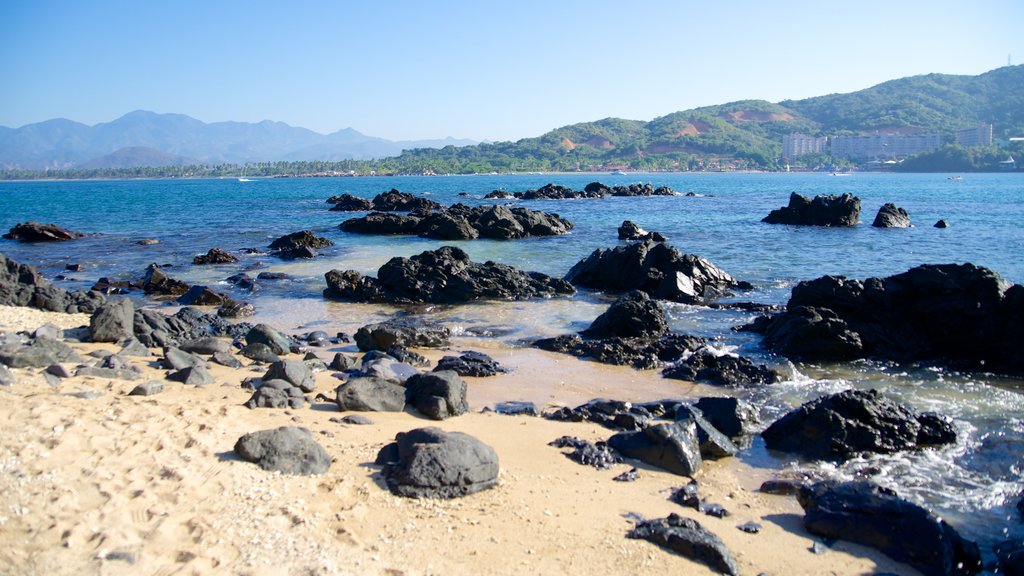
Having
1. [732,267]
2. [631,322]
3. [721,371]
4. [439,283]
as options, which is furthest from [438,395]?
[732,267]

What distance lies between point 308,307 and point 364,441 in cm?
1197

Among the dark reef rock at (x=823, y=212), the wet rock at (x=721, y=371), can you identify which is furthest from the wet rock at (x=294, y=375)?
the dark reef rock at (x=823, y=212)

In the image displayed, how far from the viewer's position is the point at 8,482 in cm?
597

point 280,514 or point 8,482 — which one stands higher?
point 8,482

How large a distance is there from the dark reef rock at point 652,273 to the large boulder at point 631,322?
14.8 ft

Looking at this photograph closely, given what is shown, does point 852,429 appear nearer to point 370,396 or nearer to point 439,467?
point 439,467

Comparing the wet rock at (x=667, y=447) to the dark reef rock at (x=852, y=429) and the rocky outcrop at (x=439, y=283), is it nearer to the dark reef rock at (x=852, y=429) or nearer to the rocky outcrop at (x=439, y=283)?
the dark reef rock at (x=852, y=429)

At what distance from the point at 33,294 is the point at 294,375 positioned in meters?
10.7

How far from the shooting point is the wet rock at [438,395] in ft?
31.4

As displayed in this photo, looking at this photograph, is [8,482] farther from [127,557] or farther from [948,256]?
[948,256]

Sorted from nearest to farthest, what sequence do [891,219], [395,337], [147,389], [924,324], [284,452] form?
[284,452] < [147,389] < [924,324] < [395,337] < [891,219]

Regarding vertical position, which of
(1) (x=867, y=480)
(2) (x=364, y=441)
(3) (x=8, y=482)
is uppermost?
(3) (x=8, y=482)

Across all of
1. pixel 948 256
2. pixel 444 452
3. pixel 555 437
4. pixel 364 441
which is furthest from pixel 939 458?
pixel 948 256

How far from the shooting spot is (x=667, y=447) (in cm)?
825
